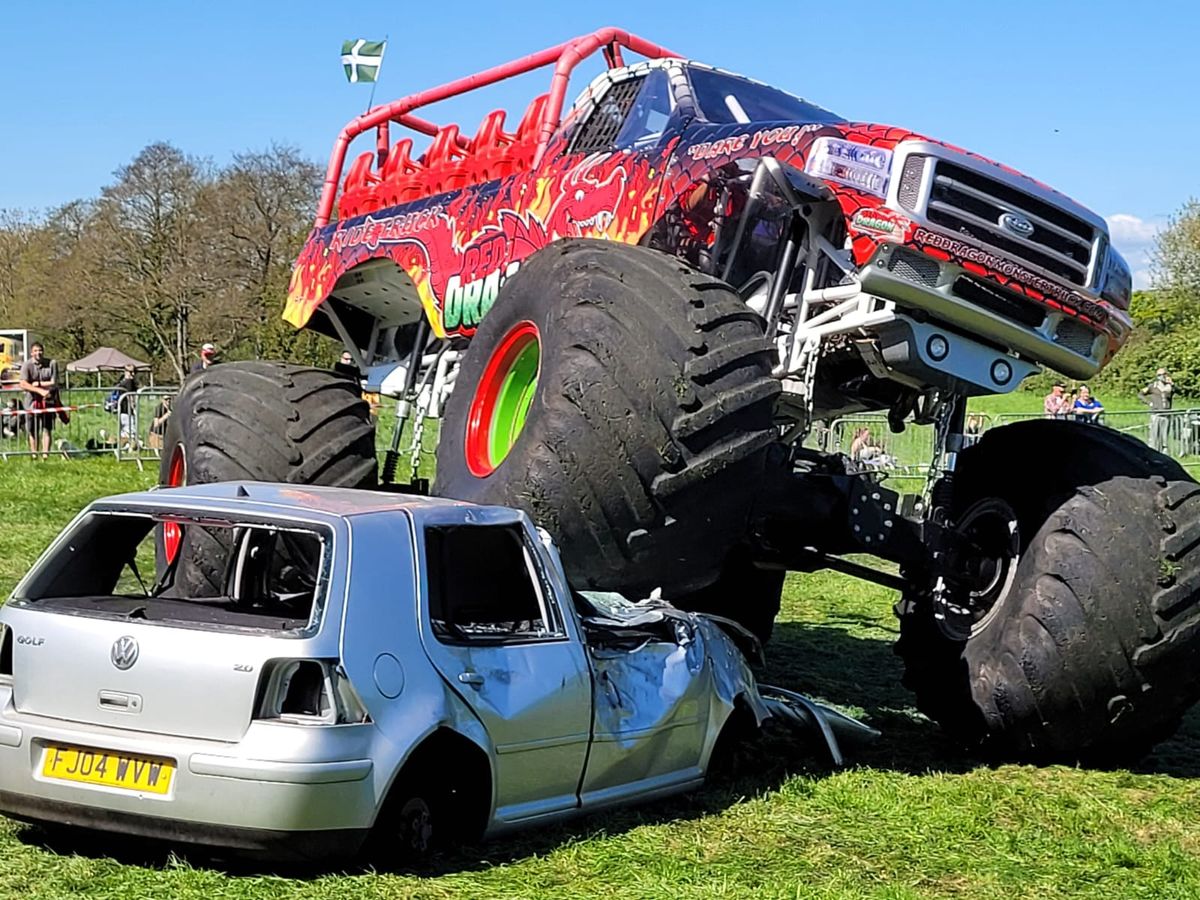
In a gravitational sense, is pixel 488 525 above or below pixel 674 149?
below

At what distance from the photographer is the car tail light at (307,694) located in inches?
192

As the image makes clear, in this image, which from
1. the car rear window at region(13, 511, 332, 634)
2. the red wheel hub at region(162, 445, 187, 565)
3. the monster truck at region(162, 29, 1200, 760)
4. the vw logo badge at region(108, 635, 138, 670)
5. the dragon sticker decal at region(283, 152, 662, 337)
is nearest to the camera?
the vw logo badge at region(108, 635, 138, 670)

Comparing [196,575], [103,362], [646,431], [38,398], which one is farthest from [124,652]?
[103,362]

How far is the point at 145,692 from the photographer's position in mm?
4969

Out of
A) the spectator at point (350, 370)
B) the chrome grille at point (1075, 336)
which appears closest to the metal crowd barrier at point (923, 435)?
the spectator at point (350, 370)

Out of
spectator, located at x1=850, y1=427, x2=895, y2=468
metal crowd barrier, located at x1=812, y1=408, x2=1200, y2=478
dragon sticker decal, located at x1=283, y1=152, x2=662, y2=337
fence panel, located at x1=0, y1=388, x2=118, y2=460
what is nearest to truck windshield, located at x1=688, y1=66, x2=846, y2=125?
dragon sticker decal, located at x1=283, y1=152, x2=662, y2=337

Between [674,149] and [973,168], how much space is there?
1614mm

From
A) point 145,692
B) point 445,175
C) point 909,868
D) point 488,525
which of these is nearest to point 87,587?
point 145,692

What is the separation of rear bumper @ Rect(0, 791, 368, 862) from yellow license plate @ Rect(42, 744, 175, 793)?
0.28 ft

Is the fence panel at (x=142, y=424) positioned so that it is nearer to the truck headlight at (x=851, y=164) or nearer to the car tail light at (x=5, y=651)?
the truck headlight at (x=851, y=164)

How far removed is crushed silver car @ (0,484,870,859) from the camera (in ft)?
16.0

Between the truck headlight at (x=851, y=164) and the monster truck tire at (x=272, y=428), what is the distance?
10.4 ft

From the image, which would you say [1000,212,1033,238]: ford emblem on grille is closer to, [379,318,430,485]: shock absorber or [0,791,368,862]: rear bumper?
[0,791,368,862]: rear bumper

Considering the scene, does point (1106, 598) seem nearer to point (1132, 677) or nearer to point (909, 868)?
point (1132, 677)
